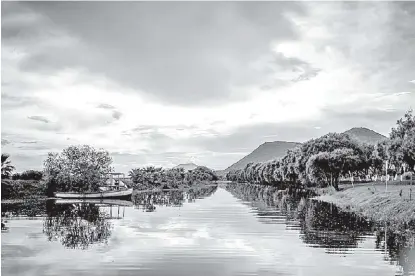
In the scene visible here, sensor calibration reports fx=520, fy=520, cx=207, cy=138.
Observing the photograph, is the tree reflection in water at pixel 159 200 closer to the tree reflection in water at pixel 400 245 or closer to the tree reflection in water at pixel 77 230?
the tree reflection in water at pixel 77 230

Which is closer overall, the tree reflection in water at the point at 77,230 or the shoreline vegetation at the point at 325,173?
the tree reflection in water at the point at 77,230

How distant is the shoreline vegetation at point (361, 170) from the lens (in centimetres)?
3765

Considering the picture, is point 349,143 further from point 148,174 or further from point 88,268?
point 88,268

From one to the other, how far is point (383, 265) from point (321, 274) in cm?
290

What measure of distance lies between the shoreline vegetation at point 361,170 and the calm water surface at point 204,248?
612 cm

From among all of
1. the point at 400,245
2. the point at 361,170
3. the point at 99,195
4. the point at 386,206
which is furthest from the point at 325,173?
the point at 400,245

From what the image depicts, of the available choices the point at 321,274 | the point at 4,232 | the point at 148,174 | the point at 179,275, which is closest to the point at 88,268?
the point at 179,275

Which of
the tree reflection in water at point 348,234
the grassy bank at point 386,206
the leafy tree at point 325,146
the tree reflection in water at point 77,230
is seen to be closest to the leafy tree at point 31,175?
the leafy tree at point 325,146

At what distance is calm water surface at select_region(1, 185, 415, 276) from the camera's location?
61.4ft

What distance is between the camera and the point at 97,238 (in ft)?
88.6

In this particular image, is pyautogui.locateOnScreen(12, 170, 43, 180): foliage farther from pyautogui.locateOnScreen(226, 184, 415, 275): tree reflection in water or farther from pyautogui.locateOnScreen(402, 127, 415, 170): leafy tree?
pyautogui.locateOnScreen(402, 127, 415, 170): leafy tree

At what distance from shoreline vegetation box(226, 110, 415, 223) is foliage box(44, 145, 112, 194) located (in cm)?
3380

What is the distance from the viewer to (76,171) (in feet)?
273

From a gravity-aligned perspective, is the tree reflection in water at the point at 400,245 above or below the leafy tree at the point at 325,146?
below
